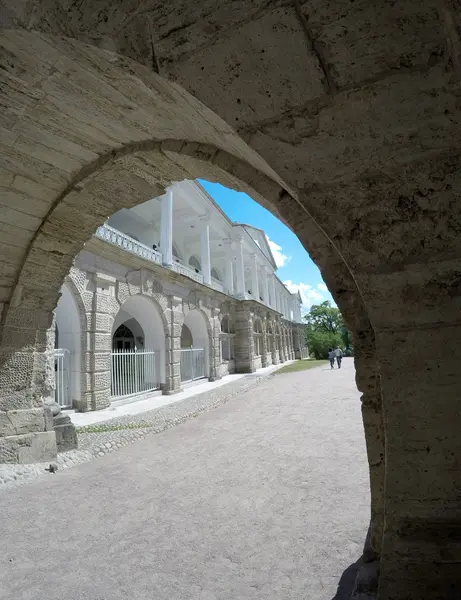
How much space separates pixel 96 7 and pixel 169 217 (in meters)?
12.0

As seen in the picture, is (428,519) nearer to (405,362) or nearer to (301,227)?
(405,362)

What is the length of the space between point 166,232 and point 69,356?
236 inches

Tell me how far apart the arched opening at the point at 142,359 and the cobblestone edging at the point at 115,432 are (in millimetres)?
1602

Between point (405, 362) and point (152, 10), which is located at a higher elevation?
point (152, 10)

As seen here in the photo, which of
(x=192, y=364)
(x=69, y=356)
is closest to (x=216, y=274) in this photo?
(x=192, y=364)

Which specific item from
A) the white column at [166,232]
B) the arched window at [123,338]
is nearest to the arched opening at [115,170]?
the white column at [166,232]

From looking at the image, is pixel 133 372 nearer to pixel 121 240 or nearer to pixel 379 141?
pixel 121 240

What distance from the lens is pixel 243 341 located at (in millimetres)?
20344

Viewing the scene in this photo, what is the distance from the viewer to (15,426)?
4.35 meters

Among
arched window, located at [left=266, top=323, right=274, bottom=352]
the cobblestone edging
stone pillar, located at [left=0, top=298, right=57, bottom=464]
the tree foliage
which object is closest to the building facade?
the cobblestone edging

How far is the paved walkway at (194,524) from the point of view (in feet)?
7.33

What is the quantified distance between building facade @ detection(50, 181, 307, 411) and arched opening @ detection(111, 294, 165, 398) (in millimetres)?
33

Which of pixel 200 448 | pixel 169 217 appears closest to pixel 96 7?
pixel 200 448

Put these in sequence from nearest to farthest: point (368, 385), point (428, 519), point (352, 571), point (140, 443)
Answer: point (428, 519), point (368, 385), point (352, 571), point (140, 443)
